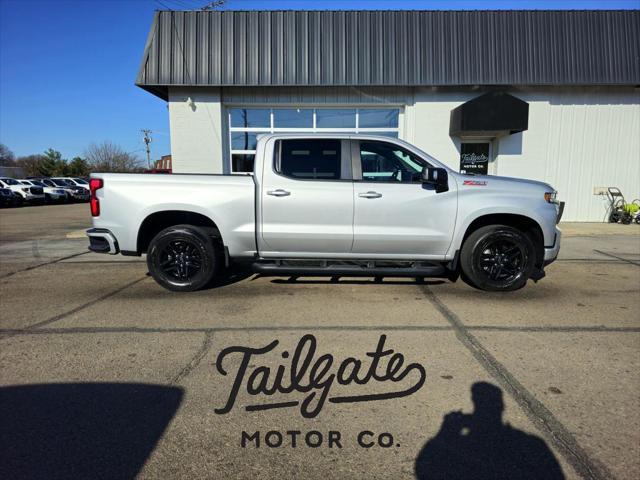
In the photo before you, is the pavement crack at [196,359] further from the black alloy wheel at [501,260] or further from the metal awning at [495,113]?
the metal awning at [495,113]

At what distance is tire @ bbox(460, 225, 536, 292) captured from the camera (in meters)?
5.28

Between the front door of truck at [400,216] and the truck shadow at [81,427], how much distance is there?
118 inches

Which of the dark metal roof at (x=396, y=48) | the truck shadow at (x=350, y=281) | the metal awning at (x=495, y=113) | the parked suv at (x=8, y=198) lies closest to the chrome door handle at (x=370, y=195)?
the truck shadow at (x=350, y=281)

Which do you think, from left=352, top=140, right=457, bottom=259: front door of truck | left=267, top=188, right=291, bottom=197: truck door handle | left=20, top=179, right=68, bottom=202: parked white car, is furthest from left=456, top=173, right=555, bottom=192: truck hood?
left=20, top=179, right=68, bottom=202: parked white car

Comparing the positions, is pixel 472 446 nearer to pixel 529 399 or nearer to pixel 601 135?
pixel 529 399

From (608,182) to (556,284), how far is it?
8847mm

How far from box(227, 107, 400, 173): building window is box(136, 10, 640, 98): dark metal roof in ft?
4.07

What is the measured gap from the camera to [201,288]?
564 cm

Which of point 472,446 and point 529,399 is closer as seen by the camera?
point 472,446

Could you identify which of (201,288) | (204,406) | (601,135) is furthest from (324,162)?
(601,135)

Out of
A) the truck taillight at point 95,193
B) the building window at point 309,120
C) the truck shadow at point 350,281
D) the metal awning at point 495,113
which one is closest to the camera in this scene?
the truck taillight at point 95,193

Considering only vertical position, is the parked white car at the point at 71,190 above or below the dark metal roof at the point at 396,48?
below

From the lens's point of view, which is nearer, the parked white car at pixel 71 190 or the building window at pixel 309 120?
the building window at pixel 309 120

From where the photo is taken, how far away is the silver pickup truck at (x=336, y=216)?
523 centimetres
